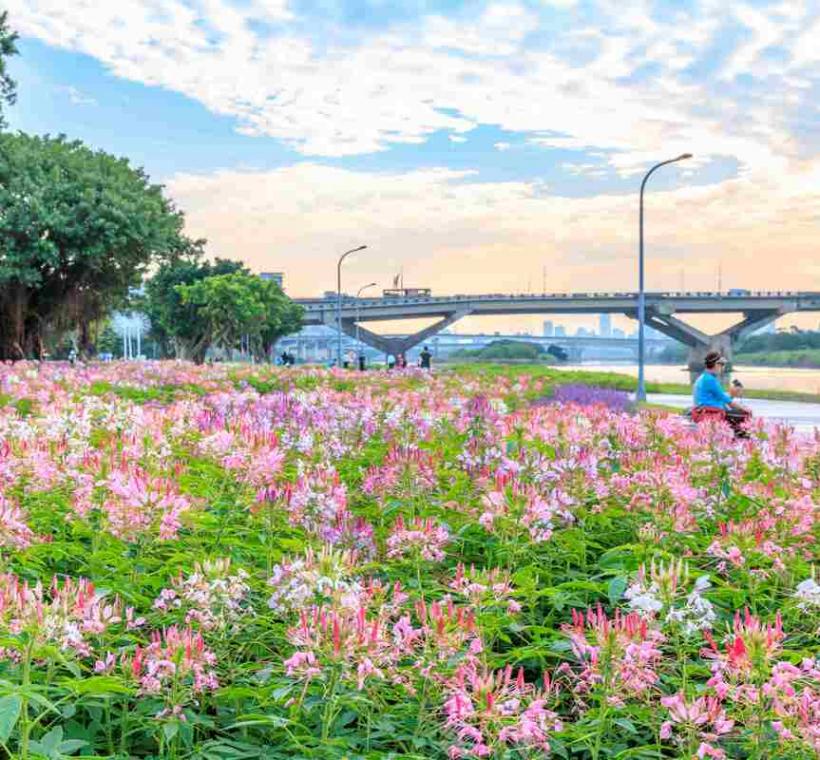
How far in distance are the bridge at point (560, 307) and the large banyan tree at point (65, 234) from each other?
50.0 meters

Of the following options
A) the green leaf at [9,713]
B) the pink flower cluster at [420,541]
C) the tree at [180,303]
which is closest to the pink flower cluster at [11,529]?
the green leaf at [9,713]

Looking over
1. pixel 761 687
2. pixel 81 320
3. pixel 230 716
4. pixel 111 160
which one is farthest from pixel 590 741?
pixel 81 320

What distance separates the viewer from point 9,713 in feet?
6.24

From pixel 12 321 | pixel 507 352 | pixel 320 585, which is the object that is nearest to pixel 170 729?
pixel 320 585

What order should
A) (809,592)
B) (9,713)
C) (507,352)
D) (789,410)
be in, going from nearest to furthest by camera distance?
(9,713) → (809,592) → (789,410) → (507,352)

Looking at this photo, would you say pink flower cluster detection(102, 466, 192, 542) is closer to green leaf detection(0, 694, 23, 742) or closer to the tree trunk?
green leaf detection(0, 694, 23, 742)

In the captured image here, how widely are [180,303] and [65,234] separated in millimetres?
45808

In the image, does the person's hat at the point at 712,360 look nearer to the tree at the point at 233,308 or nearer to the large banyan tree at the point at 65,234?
the large banyan tree at the point at 65,234

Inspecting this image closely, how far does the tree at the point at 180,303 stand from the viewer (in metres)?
69.7

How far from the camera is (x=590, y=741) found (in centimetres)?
246

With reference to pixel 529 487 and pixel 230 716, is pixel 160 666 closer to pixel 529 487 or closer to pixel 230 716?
pixel 230 716

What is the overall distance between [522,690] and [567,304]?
83.6 meters

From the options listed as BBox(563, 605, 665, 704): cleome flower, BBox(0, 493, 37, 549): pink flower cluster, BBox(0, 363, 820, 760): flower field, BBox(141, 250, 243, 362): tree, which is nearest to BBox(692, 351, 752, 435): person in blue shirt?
BBox(0, 363, 820, 760): flower field

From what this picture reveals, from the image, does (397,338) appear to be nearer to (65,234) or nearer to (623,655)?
(65,234)
